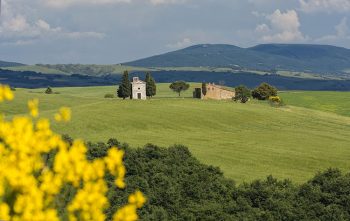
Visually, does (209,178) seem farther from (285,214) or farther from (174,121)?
(174,121)

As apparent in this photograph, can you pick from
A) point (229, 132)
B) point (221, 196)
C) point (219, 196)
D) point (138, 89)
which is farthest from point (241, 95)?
point (219, 196)

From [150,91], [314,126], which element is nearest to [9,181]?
[314,126]

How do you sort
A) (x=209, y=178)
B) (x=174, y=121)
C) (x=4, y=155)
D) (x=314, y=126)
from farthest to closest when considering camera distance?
(x=314, y=126) < (x=174, y=121) < (x=209, y=178) < (x=4, y=155)

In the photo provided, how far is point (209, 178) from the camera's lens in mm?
43750

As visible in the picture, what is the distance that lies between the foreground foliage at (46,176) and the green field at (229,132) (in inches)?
2254

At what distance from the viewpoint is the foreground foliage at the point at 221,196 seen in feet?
120

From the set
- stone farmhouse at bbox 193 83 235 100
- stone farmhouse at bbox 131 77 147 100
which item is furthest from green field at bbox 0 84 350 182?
stone farmhouse at bbox 131 77 147 100

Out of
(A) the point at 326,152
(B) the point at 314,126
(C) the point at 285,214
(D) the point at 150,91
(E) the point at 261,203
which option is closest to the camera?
(C) the point at 285,214

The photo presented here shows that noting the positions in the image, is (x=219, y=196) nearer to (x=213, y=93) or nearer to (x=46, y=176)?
(x=46, y=176)

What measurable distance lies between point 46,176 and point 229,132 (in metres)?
102

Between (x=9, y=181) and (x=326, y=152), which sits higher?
(x=9, y=181)

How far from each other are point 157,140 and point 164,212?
53018mm

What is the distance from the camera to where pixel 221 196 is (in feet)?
135

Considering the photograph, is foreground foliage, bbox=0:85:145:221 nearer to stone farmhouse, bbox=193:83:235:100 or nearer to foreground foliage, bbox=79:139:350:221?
foreground foliage, bbox=79:139:350:221
